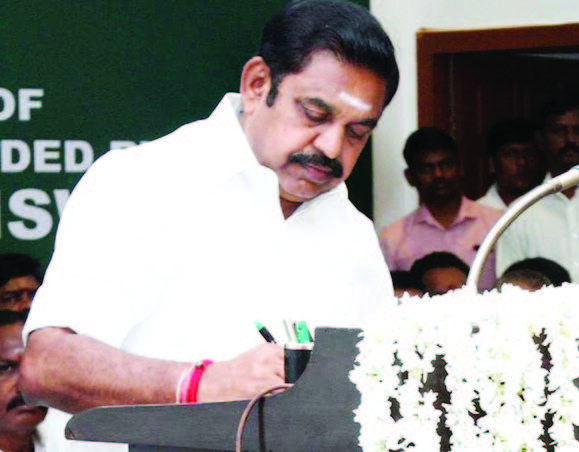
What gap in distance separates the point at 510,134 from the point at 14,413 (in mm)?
2860

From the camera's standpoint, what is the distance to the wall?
261 inches

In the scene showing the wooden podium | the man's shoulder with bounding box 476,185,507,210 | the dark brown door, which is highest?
the dark brown door

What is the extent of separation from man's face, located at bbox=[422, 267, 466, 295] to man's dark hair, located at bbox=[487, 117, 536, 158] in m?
1.04

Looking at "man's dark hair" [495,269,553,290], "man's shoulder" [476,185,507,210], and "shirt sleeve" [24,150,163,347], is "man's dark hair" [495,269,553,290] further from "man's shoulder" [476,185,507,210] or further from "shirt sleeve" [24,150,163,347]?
"shirt sleeve" [24,150,163,347]

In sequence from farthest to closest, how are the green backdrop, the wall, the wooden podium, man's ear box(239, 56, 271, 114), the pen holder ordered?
the wall → the green backdrop → man's ear box(239, 56, 271, 114) → the pen holder → the wooden podium

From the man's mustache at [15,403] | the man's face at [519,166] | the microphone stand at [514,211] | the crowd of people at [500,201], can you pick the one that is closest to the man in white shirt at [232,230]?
the microphone stand at [514,211]

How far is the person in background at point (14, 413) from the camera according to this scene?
13.3 feet

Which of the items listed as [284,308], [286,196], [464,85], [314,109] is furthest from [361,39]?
[464,85]

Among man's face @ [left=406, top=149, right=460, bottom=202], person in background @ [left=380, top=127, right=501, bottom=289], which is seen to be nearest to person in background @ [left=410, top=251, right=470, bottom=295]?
person in background @ [left=380, top=127, right=501, bottom=289]

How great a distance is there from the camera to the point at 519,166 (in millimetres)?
6145

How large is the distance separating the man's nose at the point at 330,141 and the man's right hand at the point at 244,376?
593mm

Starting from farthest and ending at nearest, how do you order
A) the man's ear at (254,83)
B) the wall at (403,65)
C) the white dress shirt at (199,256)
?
the wall at (403,65) → the man's ear at (254,83) → the white dress shirt at (199,256)

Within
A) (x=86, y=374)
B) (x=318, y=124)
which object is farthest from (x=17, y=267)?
(x=86, y=374)

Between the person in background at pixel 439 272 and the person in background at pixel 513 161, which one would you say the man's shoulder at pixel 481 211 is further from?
the person in background at pixel 439 272
